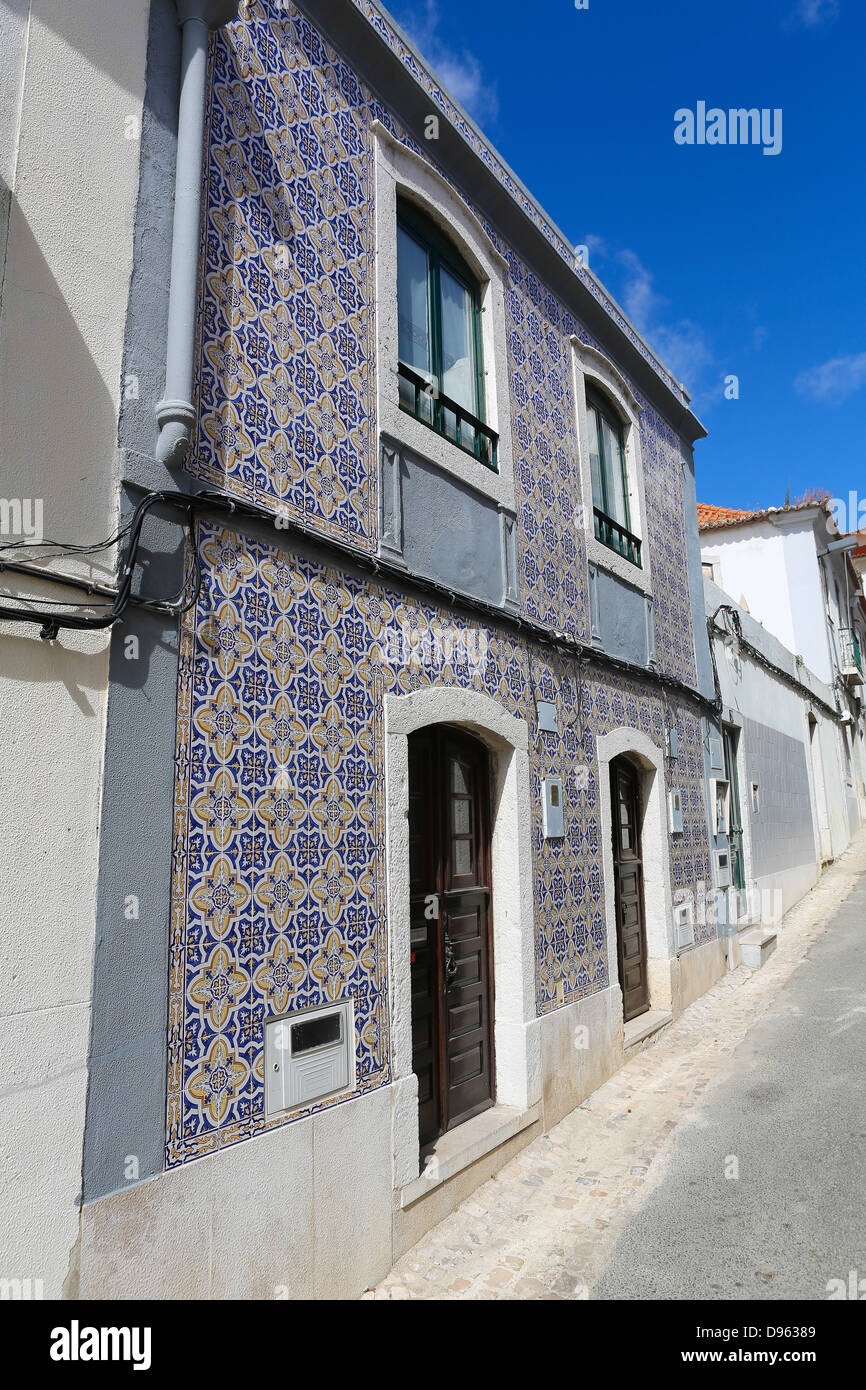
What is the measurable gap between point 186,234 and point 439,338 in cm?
230

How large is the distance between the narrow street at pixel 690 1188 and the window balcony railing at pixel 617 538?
435 centimetres

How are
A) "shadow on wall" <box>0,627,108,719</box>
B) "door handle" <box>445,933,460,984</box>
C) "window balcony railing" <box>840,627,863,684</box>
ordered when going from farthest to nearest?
1. "window balcony railing" <box>840,627,863,684</box>
2. "door handle" <box>445,933,460,984</box>
3. "shadow on wall" <box>0,627,108,719</box>

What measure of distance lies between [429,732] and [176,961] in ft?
7.45

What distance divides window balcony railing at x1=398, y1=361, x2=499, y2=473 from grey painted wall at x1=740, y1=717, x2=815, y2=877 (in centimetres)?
715

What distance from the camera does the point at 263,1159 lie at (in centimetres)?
319

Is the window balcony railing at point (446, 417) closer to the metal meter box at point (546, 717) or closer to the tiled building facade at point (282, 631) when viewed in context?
the tiled building facade at point (282, 631)

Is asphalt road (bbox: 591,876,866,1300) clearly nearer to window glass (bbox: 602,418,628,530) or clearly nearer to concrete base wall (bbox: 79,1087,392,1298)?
concrete base wall (bbox: 79,1087,392,1298)

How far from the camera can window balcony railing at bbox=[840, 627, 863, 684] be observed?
66.0 feet

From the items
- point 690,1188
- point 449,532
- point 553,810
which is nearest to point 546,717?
point 553,810

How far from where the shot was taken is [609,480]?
309 inches

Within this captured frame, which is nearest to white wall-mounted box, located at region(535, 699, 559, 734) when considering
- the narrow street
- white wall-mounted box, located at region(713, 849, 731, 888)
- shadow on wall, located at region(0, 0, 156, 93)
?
the narrow street

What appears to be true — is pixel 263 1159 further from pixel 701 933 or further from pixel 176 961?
pixel 701 933

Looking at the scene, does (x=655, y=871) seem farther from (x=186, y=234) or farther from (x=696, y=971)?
(x=186, y=234)

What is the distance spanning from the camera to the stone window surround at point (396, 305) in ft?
15.3
